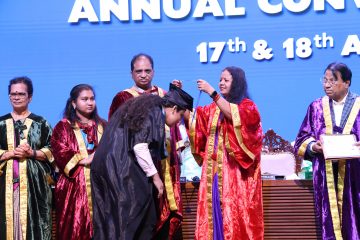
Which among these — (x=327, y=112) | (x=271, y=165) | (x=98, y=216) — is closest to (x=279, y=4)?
(x=271, y=165)

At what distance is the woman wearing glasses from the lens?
5230mm

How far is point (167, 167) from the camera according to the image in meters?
5.12

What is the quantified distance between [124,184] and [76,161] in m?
0.73

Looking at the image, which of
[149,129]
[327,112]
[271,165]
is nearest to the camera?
[149,129]

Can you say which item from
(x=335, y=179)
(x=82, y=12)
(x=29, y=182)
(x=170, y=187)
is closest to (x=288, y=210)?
A: (x=335, y=179)

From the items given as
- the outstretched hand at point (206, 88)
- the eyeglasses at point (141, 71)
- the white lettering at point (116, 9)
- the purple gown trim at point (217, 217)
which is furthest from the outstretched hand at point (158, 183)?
the white lettering at point (116, 9)

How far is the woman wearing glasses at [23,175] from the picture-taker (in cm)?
523

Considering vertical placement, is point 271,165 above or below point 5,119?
below

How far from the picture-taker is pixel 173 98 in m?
4.68

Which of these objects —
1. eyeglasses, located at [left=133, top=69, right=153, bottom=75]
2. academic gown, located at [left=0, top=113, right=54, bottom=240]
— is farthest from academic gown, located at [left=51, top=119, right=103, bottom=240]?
eyeglasses, located at [left=133, top=69, right=153, bottom=75]

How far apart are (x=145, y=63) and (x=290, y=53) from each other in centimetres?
176

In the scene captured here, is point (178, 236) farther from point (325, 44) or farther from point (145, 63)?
point (325, 44)

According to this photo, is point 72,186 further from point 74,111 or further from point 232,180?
point 232,180

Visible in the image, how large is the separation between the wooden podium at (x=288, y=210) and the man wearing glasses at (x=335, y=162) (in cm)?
26
